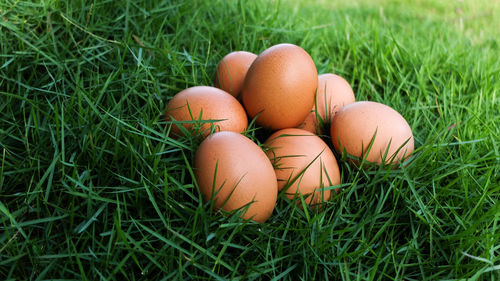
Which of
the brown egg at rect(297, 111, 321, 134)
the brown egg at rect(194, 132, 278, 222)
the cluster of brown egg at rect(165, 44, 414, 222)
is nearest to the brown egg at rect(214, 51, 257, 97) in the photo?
the cluster of brown egg at rect(165, 44, 414, 222)

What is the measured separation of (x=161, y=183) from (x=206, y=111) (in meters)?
0.28

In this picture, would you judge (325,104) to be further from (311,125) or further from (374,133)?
(374,133)

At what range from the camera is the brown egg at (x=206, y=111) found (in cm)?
129

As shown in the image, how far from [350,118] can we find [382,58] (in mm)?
788

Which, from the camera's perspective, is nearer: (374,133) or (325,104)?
(374,133)

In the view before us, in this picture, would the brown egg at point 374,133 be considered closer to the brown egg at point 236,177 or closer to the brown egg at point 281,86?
the brown egg at point 281,86

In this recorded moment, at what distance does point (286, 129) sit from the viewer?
1.37m

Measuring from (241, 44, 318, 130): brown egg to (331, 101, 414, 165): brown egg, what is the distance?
0.16m

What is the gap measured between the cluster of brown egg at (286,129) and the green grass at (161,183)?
6 cm

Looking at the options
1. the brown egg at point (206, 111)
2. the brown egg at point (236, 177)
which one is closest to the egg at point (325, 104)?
the brown egg at point (206, 111)

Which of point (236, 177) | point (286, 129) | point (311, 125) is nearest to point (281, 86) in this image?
point (286, 129)

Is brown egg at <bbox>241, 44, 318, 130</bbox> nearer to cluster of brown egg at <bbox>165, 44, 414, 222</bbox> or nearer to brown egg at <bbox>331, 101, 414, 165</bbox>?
cluster of brown egg at <bbox>165, 44, 414, 222</bbox>

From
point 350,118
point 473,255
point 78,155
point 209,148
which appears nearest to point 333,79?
point 350,118

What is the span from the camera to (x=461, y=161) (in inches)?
53.7
